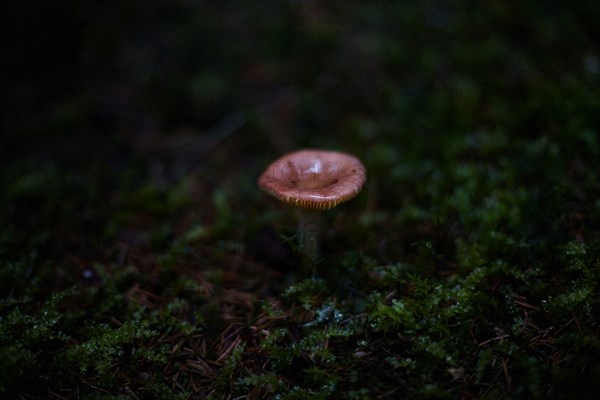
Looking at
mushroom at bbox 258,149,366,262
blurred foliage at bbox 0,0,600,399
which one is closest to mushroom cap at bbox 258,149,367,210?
mushroom at bbox 258,149,366,262

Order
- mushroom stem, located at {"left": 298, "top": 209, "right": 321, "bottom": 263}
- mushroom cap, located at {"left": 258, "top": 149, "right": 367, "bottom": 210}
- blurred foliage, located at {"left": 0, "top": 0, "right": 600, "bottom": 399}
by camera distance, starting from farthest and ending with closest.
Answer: mushroom stem, located at {"left": 298, "top": 209, "right": 321, "bottom": 263} → mushroom cap, located at {"left": 258, "top": 149, "right": 367, "bottom": 210} → blurred foliage, located at {"left": 0, "top": 0, "right": 600, "bottom": 399}

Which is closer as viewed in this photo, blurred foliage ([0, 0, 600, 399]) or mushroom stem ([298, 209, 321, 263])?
blurred foliage ([0, 0, 600, 399])

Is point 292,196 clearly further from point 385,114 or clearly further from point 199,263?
point 385,114

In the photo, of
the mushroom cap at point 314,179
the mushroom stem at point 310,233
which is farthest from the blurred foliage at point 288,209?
the mushroom cap at point 314,179

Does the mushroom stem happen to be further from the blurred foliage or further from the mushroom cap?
the mushroom cap

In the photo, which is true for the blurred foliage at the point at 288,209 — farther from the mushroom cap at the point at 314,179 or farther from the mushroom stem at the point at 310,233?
the mushroom cap at the point at 314,179

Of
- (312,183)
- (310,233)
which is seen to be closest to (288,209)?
(310,233)
